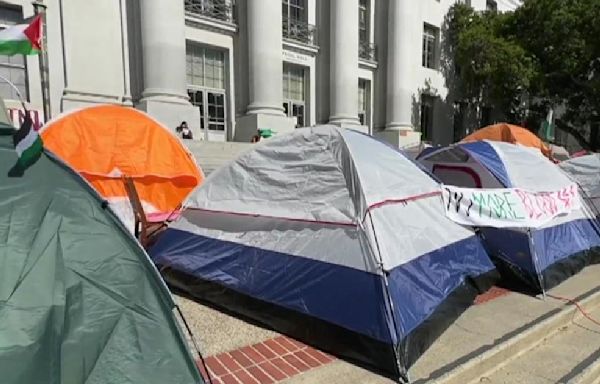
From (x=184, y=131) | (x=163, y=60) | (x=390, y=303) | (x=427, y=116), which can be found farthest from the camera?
(x=427, y=116)

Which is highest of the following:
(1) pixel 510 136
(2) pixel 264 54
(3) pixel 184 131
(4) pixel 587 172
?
(2) pixel 264 54

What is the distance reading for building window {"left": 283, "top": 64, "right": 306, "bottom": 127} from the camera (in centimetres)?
2162

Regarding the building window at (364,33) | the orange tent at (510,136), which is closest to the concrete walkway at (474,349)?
the orange tent at (510,136)

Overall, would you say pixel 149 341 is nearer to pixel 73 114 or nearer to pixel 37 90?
pixel 73 114

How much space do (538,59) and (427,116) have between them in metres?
6.87

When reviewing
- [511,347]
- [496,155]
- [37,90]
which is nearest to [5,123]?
[511,347]

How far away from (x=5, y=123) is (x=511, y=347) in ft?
16.0

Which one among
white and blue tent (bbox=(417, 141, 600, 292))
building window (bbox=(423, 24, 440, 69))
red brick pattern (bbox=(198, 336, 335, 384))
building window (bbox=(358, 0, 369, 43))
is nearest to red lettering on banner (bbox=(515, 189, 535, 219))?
white and blue tent (bbox=(417, 141, 600, 292))

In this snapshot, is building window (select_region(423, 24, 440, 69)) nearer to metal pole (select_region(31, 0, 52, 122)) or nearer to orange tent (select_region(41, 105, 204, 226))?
metal pole (select_region(31, 0, 52, 122))

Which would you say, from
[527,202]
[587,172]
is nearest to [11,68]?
[527,202]

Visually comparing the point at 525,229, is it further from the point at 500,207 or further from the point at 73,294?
the point at 73,294

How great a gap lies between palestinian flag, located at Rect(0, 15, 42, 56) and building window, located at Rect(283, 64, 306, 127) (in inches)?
699

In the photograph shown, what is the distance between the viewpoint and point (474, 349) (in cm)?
462

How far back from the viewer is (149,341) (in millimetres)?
3168
